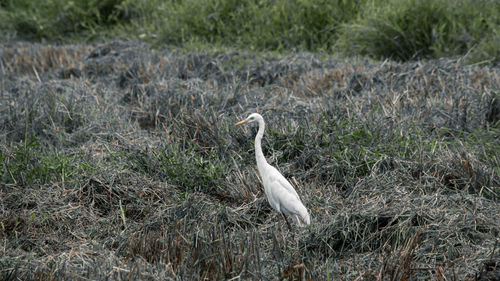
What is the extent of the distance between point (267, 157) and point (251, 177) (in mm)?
364

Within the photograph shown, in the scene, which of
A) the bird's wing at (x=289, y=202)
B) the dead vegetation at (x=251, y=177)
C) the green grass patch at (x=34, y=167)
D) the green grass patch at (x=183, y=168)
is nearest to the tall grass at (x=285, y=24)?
the dead vegetation at (x=251, y=177)

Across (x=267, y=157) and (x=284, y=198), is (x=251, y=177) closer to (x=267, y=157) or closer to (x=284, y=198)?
(x=267, y=157)

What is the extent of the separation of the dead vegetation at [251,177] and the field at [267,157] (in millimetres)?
15

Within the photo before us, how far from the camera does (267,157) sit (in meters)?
4.46

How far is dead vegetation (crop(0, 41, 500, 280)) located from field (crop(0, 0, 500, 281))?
0.05 ft

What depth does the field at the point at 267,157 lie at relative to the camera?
3160 millimetres

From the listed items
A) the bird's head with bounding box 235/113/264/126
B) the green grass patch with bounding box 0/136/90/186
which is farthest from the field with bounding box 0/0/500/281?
the bird's head with bounding box 235/113/264/126

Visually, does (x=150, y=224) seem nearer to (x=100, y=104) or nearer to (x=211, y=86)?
(x=100, y=104)

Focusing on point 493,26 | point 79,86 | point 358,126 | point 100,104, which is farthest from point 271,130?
point 493,26

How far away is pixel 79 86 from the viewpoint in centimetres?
616

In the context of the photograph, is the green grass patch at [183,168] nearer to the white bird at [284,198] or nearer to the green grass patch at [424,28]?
the white bird at [284,198]

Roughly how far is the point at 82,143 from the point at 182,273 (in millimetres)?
2299

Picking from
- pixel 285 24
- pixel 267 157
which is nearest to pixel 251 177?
pixel 267 157

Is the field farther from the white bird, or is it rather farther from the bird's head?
the bird's head
